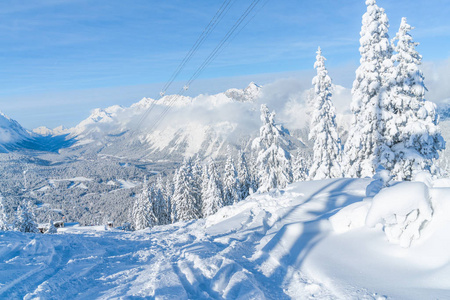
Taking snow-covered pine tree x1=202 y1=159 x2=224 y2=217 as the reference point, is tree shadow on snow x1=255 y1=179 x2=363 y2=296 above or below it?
above

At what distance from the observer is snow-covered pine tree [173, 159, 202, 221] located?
38750 millimetres

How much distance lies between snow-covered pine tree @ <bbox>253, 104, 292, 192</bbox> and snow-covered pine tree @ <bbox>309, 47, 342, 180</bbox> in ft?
10.5

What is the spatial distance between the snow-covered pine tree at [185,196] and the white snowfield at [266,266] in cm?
2933

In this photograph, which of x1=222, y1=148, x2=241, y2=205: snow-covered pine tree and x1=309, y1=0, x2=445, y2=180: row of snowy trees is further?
x1=222, y1=148, x2=241, y2=205: snow-covered pine tree

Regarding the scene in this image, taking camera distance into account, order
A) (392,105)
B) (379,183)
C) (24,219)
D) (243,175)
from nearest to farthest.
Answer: (379,183)
(392,105)
(24,219)
(243,175)

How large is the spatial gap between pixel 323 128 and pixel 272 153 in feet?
18.8

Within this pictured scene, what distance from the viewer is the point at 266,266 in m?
6.64

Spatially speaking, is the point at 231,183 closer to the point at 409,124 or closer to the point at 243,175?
the point at 243,175

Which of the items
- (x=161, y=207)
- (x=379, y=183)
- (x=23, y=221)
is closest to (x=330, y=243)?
(x=379, y=183)

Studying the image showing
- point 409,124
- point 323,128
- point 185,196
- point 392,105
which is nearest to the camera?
point 409,124

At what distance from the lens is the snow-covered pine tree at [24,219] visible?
100ft

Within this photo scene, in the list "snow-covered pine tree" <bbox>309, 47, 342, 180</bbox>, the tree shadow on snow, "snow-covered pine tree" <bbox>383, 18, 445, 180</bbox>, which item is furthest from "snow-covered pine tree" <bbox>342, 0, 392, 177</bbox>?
the tree shadow on snow

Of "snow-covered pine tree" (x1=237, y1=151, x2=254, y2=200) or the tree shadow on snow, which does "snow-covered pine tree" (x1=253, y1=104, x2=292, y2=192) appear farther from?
the tree shadow on snow

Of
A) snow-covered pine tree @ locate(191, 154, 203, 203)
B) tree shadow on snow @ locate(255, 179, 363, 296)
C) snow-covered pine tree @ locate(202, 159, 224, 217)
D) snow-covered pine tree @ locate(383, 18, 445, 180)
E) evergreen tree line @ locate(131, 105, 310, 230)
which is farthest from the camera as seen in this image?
snow-covered pine tree @ locate(191, 154, 203, 203)
